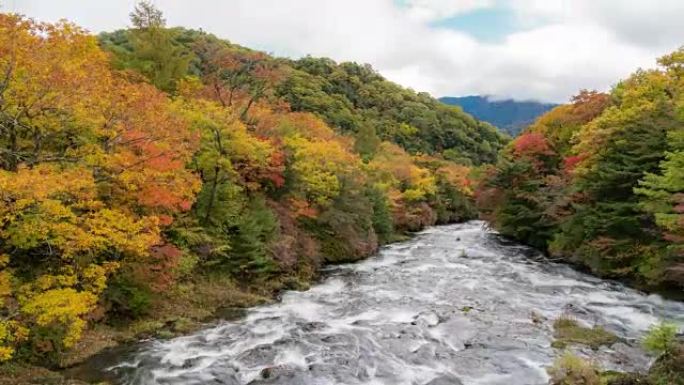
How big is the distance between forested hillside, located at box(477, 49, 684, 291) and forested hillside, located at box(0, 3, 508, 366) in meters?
13.1

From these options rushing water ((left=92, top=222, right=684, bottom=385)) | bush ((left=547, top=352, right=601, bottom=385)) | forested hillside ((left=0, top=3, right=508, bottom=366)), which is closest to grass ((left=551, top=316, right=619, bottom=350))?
rushing water ((left=92, top=222, right=684, bottom=385))

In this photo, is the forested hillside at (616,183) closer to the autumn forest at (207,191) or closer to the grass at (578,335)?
the autumn forest at (207,191)

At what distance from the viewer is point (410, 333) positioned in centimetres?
2061

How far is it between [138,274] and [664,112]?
92.4ft

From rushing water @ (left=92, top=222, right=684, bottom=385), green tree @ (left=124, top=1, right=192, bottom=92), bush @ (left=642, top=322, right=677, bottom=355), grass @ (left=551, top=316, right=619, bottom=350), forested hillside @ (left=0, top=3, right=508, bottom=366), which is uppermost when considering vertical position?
green tree @ (left=124, top=1, right=192, bottom=92)

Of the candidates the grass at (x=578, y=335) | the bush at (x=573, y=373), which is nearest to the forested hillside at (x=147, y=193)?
the bush at (x=573, y=373)

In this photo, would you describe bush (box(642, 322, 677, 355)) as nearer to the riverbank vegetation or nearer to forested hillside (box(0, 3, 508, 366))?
the riverbank vegetation

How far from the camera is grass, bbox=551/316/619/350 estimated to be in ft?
61.9

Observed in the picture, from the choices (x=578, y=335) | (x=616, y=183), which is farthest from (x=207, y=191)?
(x=616, y=183)

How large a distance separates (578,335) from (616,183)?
48.1 feet

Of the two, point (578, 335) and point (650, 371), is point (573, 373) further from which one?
point (578, 335)

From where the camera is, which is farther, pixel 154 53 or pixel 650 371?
pixel 154 53

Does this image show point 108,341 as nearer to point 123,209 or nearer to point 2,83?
point 123,209

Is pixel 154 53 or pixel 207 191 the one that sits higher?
pixel 154 53
